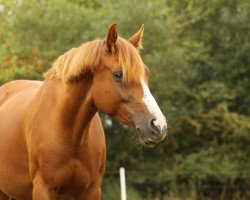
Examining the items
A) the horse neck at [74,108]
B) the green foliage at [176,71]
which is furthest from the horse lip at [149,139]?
the green foliage at [176,71]

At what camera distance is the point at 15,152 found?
5.61 meters

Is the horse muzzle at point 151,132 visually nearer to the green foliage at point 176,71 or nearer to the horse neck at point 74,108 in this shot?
the horse neck at point 74,108

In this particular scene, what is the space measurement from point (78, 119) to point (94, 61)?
55 centimetres

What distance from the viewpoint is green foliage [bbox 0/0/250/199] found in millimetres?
16797

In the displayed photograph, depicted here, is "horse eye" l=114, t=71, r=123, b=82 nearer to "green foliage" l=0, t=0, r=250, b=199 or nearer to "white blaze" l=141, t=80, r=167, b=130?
"white blaze" l=141, t=80, r=167, b=130

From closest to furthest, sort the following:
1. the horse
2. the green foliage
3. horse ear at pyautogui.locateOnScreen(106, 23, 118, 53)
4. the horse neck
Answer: the horse → horse ear at pyautogui.locateOnScreen(106, 23, 118, 53) → the horse neck → the green foliage

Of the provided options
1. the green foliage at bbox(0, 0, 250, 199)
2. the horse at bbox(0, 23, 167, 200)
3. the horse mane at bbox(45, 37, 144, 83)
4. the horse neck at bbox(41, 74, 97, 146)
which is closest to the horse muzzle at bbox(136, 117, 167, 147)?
the horse at bbox(0, 23, 167, 200)

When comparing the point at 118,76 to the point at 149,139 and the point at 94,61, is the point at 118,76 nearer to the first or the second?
the point at 94,61

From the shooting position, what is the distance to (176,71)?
57.6 feet

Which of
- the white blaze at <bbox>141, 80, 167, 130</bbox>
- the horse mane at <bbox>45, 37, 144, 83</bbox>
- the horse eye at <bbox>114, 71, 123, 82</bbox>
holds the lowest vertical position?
the white blaze at <bbox>141, 80, 167, 130</bbox>

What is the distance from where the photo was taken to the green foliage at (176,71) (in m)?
16.8

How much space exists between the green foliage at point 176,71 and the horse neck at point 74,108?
10.3 meters

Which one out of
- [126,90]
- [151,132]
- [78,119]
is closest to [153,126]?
[151,132]

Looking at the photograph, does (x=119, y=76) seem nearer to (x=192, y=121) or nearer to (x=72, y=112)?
(x=72, y=112)
